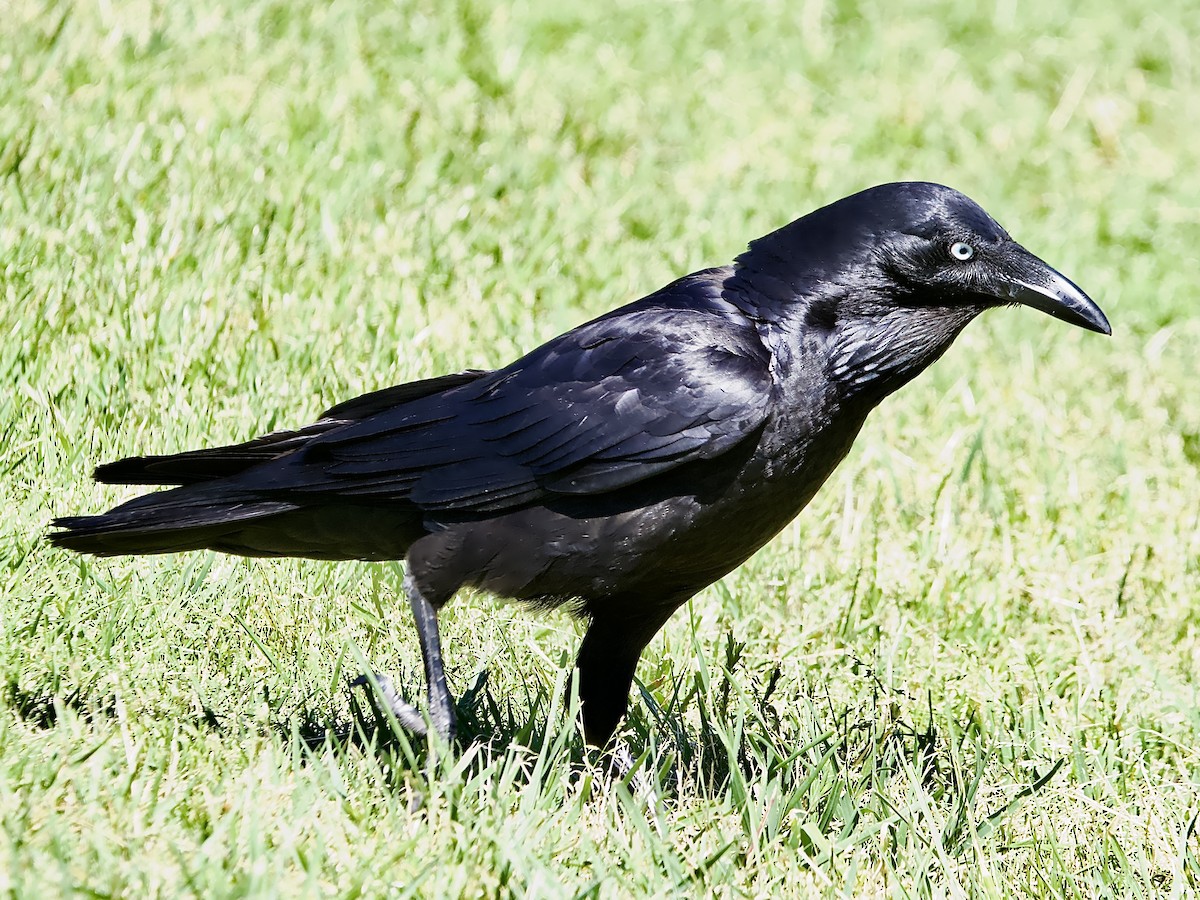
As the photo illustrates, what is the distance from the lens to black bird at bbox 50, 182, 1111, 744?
3510 mm

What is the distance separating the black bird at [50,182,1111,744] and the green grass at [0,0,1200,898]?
1.18ft

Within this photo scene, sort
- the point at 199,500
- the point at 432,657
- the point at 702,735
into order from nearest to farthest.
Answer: the point at 432,657 → the point at 199,500 → the point at 702,735

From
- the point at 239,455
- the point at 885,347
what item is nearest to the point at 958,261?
the point at 885,347

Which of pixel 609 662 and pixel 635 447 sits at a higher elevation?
pixel 635 447

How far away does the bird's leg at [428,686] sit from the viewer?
3.50 metres

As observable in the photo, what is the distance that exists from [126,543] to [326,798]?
37.9 inches

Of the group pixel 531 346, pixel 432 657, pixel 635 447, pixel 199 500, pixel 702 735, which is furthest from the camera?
pixel 531 346

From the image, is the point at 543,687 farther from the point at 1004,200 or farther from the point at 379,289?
the point at 1004,200

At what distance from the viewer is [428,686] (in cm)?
361

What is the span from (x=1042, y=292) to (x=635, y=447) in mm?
1086

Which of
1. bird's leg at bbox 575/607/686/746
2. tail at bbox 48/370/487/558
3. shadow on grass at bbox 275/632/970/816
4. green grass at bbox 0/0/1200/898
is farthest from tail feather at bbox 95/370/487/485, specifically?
Result: bird's leg at bbox 575/607/686/746

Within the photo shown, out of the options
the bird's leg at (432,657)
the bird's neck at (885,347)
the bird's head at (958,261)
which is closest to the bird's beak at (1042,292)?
the bird's head at (958,261)

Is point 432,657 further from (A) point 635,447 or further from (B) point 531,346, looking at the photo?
(B) point 531,346

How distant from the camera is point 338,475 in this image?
3730 mm
